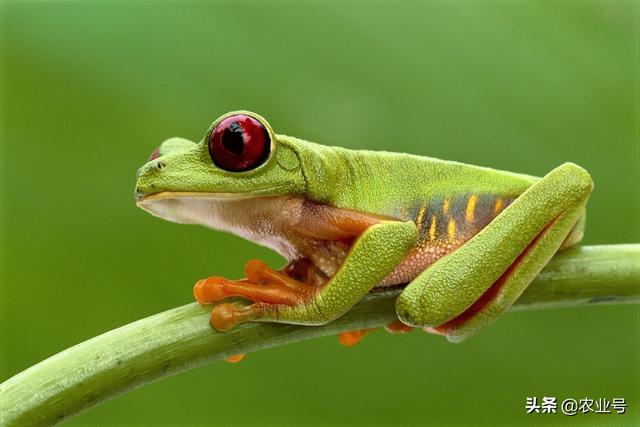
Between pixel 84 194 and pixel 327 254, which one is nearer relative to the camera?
pixel 327 254

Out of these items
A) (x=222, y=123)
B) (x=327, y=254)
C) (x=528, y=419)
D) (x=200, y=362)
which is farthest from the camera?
(x=528, y=419)

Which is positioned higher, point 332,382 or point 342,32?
point 342,32

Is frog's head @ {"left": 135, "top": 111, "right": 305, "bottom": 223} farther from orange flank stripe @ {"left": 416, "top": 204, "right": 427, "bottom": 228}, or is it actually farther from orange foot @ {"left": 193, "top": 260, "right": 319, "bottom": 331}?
orange flank stripe @ {"left": 416, "top": 204, "right": 427, "bottom": 228}

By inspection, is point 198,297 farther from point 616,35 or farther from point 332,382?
point 616,35

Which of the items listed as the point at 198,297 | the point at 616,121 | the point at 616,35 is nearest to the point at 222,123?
the point at 198,297

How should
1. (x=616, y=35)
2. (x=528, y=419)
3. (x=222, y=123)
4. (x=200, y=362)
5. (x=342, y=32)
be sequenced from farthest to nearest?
(x=342, y=32) → (x=616, y=35) → (x=528, y=419) → (x=222, y=123) → (x=200, y=362)

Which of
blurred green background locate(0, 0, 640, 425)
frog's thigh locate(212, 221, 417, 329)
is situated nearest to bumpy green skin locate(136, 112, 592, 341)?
frog's thigh locate(212, 221, 417, 329)

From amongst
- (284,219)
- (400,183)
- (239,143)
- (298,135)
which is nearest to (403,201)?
(400,183)

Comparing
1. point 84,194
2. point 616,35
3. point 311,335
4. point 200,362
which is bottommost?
point 200,362
